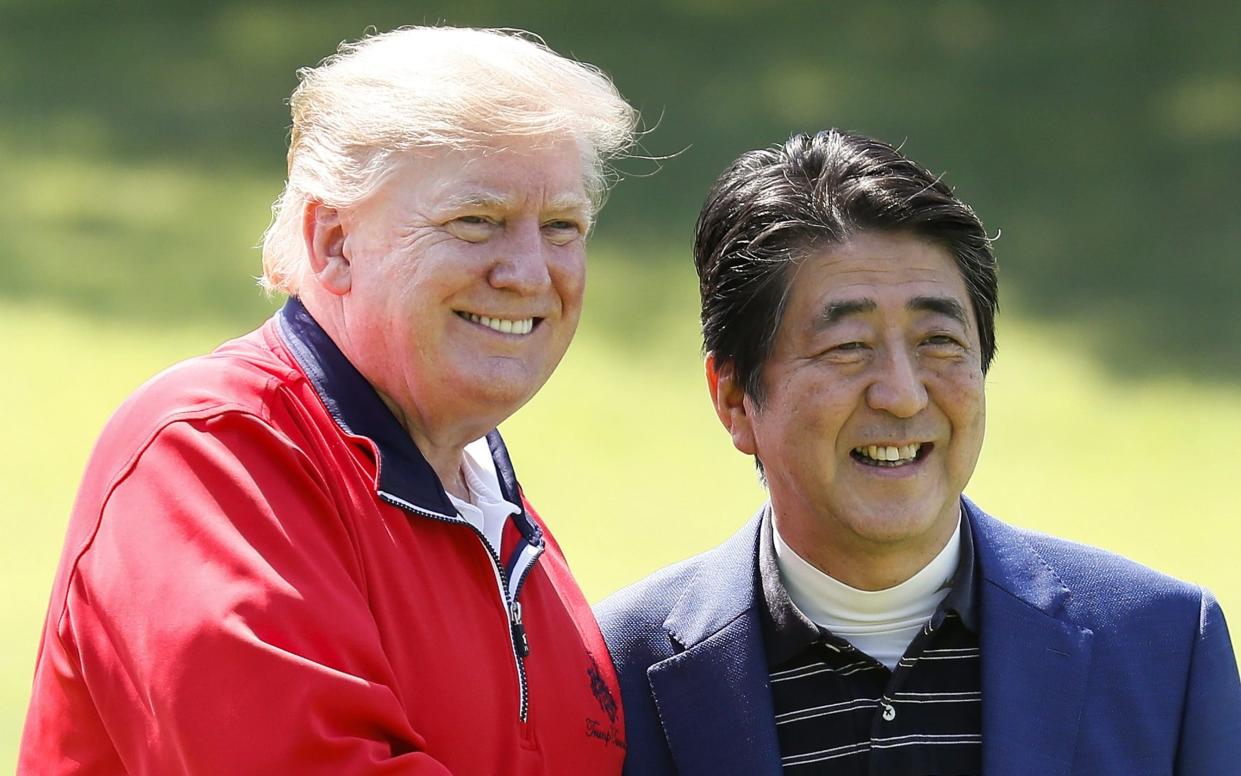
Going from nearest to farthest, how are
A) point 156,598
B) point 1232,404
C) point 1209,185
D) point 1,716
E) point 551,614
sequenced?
point 156,598, point 551,614, point 1,716, point 1232,404, point 1209,185

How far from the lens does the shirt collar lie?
1997 millimetres

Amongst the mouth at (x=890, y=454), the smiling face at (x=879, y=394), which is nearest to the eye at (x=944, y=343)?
the smiling face at (x=879, y=394)

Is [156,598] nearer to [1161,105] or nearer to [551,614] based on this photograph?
[551,614]

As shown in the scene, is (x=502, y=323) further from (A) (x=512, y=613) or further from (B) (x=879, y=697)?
(B) (x=879, y=697)

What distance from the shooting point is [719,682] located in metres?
2.01

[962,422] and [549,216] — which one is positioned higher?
[549,216]

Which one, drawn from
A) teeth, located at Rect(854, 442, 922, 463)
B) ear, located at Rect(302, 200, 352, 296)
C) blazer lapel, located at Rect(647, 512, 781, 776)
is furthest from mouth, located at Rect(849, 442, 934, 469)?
ear, located at Rect(302, 200, 352, 296)

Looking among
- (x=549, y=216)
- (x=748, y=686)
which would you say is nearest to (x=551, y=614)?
(x=748, y=686)

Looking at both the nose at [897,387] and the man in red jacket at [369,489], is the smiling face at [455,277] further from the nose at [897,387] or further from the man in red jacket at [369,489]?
the nose at [897,387]

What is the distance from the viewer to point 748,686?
1982 mm

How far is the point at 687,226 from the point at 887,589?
11.9 feet

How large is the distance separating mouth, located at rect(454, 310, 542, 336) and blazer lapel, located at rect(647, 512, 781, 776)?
484mm

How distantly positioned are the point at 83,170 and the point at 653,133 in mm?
2061

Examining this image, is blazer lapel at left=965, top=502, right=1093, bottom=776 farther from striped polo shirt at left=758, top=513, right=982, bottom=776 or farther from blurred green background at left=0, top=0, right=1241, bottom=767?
blurred green background at left=0, top=0, right=1241, bottom=767
